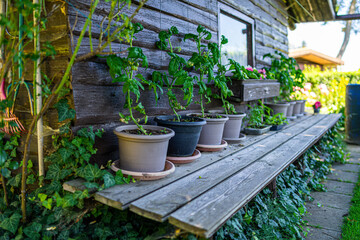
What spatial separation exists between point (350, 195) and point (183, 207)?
2.61m

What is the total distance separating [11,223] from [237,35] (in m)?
3.28

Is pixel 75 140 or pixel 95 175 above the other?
pixel 75 140

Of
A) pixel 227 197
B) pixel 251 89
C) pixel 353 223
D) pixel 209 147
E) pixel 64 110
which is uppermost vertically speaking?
pixel 251 89

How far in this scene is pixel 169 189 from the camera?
1701 millimetres

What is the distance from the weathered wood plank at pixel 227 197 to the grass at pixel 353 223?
2.41 feet

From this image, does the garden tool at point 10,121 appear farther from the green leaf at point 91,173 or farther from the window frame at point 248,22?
the window frame at point 248,22

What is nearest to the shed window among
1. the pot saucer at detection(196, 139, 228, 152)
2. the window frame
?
the window frame

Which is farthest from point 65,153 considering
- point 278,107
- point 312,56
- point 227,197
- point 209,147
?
point 312,56

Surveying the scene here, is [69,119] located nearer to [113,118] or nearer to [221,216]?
[113,118]

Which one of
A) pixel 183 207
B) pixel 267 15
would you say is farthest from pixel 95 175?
pixel 267 15

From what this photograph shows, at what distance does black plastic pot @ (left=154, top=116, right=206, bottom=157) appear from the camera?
212cm

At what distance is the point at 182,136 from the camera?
2154 millimetres

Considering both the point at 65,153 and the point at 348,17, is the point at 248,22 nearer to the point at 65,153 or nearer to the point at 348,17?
the point at 348,17

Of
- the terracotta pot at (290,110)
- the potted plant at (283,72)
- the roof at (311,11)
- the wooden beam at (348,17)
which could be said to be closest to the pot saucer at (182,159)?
the potted plant at (283,72)
